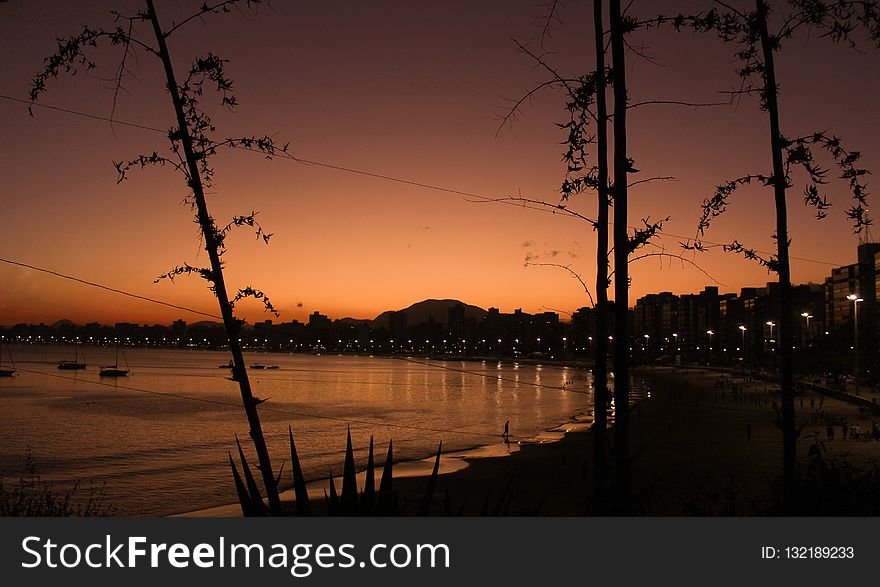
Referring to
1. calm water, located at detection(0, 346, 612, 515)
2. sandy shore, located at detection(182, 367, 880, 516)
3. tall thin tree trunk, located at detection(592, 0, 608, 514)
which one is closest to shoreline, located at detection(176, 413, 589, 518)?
sandy shore, located at detection(182, 367, 880, 516)

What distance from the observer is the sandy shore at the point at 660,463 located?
20.3 m

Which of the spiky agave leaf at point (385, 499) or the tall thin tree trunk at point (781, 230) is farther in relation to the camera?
the tall thin tree trunk at point (781, 230)

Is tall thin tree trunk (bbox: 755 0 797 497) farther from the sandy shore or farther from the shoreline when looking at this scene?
the shoreline

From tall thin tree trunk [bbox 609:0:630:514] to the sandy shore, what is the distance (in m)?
6.21

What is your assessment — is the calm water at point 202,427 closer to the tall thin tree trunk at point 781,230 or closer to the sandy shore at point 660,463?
the sandy shore at point 660,463

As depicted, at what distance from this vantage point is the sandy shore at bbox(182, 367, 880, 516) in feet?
66.7

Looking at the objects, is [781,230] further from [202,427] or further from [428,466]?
[202,427]

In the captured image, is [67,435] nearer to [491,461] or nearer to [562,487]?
[491,461]

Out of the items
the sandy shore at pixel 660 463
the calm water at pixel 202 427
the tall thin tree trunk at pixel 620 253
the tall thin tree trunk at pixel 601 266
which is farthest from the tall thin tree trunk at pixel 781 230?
the calm water at pixel 202 427

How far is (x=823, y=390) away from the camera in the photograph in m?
50.8

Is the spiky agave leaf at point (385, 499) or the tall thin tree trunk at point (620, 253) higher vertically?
the tall thin tree trunk at point (620, 253)

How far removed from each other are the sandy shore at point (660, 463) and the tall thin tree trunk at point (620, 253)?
6207 millimetres

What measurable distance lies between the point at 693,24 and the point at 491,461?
2750 cm
